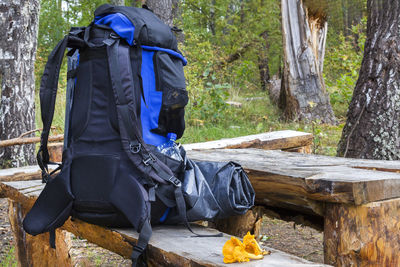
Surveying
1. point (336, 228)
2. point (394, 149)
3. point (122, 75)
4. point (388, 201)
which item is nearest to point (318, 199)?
point (336, 228)

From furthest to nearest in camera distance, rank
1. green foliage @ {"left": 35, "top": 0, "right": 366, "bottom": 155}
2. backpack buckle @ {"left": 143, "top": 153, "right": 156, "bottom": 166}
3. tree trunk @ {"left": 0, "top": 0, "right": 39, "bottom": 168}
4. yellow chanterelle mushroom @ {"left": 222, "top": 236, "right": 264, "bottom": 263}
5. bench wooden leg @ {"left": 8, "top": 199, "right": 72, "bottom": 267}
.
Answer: green foliage @ {"left": 35, "top": 0, "right": 366, "bottom": 155}, tree trunk @ {"left": 0, "top": 0, "right": 39, "bottom": 168}, bench wooden leg @ {"left": 8, "top": 199, "right": 72, "bottom": 267}, backpack buckle @ {"left": 143, "top": 153, "right": 156, "bottom": 166}, yellow chanterelle mushroom @ {"left": 222, "top": 236, "right": 264, "bottom": 263}

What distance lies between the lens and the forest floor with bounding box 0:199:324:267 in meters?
3.74

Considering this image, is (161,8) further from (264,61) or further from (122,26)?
(264,61)

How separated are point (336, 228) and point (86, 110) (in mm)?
1302

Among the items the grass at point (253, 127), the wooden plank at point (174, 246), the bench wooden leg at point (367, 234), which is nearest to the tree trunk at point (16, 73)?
the grass at point (253, 127)

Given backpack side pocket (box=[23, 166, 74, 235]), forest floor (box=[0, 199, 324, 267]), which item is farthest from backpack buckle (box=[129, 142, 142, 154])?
forest floor (box=[0, 199, 324, 267])

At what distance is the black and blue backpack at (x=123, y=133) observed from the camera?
6.93ft

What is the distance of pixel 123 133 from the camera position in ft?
6.88

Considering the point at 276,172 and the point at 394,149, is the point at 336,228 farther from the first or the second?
the point at 394,149

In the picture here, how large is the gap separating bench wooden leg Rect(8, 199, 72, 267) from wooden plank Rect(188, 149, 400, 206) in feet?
3.44

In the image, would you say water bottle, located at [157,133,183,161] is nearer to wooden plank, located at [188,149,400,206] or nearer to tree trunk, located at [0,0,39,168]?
wooden plank, located at [188,149,400,206]

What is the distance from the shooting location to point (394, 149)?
14.8ft

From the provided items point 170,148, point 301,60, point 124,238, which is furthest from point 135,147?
point 301,60

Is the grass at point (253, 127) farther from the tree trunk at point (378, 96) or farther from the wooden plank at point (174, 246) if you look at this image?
the wooden plank at point (174, 246)
